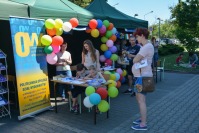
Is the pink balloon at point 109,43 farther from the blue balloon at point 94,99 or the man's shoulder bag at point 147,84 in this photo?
the man's shoulder bag at point 147,84

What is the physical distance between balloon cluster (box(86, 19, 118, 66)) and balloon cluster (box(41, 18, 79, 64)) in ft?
2.68

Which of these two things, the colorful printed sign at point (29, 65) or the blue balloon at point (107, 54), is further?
the blue balloon at point (107, 54)

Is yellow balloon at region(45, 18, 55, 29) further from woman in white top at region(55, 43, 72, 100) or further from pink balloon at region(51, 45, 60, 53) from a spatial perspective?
woman in white top at region(55, 43, 72, 100)

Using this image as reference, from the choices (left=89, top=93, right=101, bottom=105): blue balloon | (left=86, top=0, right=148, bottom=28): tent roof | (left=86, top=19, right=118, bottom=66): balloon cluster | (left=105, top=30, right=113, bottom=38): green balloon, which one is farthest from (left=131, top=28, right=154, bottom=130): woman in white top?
(left=86, top=0, right=148, bottom=28): tent roof

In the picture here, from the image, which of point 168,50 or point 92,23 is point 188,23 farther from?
point 92,23

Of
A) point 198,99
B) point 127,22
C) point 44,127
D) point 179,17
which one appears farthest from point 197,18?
point 44,127

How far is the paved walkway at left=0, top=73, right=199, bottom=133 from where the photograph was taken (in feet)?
15.2

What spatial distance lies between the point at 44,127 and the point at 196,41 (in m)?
14.2

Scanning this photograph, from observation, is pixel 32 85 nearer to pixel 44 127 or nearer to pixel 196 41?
pixel 44 127

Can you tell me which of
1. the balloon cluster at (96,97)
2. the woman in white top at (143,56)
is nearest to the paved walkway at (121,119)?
the woman in white top at (143,56)

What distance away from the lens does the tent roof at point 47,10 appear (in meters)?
4.86

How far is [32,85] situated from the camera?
536cm

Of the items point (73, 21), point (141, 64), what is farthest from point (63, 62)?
point (141, 64)

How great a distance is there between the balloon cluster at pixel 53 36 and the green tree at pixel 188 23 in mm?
12277
